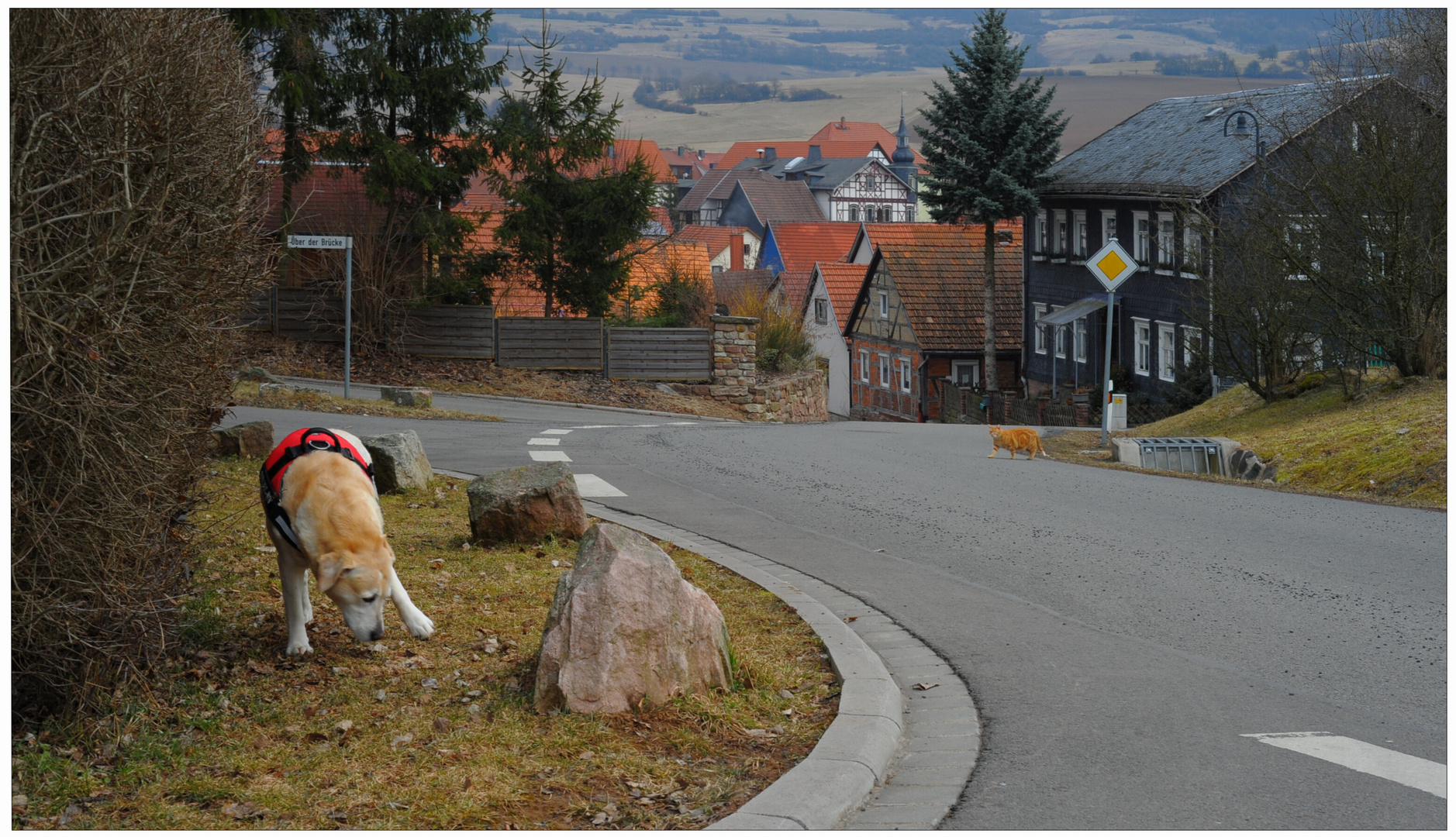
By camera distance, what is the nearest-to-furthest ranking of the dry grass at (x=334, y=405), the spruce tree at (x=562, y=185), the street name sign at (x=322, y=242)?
the street name sign at (x=322, y=242) < the dry grass at (x=334, y=405) < the spruce tree at (x=562, y=185)

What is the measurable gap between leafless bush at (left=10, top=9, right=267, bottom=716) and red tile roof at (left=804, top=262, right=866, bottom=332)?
5529 centimetres

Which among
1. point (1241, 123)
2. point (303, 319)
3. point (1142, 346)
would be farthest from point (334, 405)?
point (1241, 123)

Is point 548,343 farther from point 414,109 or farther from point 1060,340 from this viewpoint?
point 1060,340

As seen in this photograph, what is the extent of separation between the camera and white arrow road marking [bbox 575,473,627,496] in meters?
13.8

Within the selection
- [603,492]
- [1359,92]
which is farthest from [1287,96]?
[603,492]

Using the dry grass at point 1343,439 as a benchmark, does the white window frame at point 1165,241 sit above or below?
above

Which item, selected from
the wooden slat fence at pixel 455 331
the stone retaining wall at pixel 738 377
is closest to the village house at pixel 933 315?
the stone retaining wall at pixel 738 377

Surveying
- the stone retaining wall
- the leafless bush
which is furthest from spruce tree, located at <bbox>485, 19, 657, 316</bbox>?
the leafless bush

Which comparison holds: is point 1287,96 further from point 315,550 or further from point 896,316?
point 315,550

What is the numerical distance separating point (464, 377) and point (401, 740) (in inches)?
1091

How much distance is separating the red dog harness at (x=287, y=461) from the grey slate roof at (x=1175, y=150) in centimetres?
2972

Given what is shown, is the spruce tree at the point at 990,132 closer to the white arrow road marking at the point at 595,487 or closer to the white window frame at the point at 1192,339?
the white window frame at the point at 1192,339

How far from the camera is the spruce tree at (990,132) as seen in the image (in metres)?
44.3

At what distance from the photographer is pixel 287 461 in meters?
6.48
